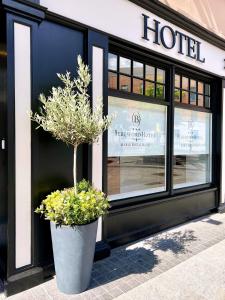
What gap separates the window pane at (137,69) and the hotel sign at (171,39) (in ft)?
1.43

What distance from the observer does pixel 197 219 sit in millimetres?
5742

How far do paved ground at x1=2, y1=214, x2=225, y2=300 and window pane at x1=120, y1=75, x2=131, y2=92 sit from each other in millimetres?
2565

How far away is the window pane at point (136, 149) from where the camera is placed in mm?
4461

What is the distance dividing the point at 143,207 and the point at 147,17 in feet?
10.5

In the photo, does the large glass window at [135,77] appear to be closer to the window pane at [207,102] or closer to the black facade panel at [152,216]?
the window pane at [207,102]

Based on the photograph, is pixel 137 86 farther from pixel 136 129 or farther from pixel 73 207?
pixel 73 207

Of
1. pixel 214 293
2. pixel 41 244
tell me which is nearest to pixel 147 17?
pixel 41 244

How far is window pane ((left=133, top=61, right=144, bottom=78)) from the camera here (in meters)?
4.66

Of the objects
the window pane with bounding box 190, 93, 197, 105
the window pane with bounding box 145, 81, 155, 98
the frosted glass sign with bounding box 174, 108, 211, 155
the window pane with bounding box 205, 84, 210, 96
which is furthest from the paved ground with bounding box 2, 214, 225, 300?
the window pane with bounding box 205, 84, 210, 96

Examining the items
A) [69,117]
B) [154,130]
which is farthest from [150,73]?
[69,117]

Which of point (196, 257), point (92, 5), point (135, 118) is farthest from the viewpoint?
point (135, 118)

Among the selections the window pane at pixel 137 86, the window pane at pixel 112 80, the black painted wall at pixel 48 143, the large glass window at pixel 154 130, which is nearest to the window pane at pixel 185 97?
the large glass window at pixel 154 130

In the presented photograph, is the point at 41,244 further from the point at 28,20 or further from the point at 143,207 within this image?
the point at 28,20

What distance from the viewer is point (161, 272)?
3.47m
